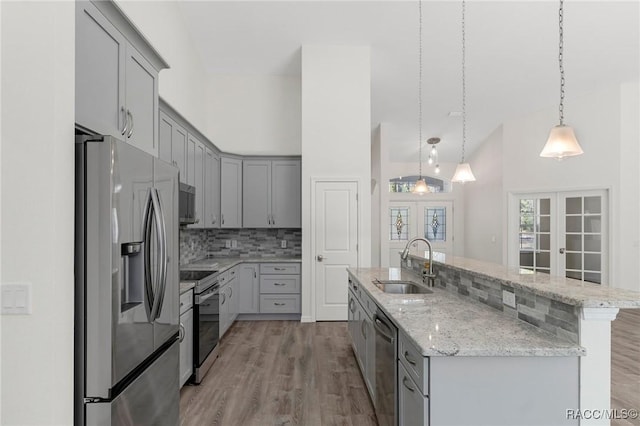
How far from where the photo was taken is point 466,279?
2.46 meters

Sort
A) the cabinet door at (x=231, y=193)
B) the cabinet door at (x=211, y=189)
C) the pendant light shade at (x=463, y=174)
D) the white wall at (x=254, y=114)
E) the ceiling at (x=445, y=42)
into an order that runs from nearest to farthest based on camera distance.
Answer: the pendant light shade at (x=463, y=174) → the ceiling at (x=445, y=42) → the cabinet door at (x=211, y=189) → the cabinet door at (x=231, y=193) → the white wall at (x=254, y=114)

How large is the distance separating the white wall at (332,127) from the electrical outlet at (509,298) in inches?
122

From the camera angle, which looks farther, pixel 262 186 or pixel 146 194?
pixel 262 186

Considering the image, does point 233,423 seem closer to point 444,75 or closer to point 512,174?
point 444,75

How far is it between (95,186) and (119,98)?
0.71m

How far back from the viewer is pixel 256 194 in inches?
218

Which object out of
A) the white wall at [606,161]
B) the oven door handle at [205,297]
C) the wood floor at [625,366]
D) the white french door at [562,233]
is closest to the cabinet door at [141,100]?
the oven door handle at [205,297]

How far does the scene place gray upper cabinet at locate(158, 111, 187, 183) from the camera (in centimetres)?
351

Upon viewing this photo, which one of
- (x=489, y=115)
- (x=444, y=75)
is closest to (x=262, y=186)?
(x=444, y=75)

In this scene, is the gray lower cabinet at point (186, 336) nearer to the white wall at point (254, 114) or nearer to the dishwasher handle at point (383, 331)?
the dishwasher handle at point (383, 331)

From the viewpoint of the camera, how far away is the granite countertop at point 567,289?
1.45 m

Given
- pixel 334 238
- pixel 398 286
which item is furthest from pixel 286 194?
pixel 398 286

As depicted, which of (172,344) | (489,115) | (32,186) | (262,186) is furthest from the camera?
(489,115)

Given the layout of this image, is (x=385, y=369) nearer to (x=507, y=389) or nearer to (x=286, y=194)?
(x=507, y=389)
